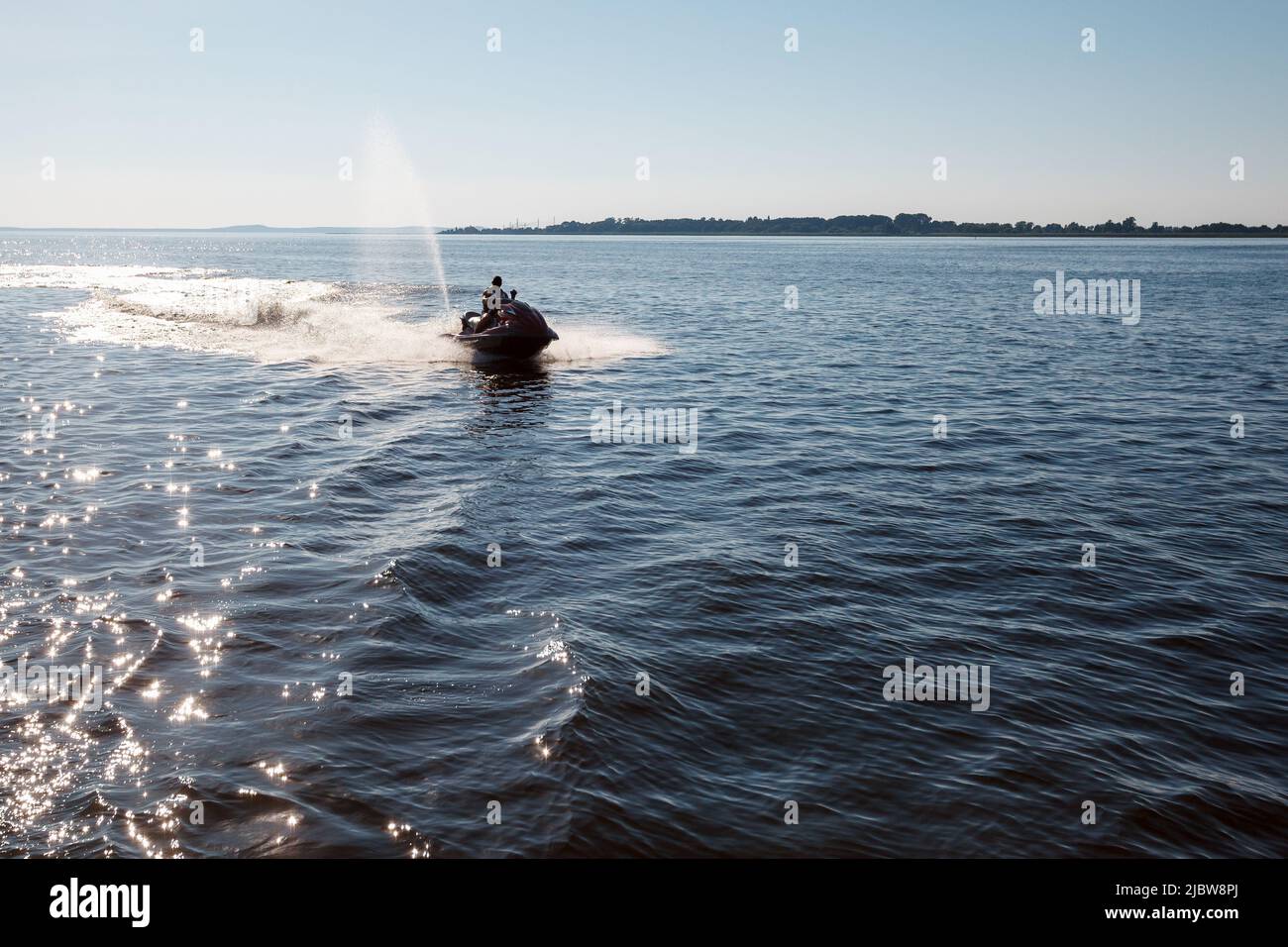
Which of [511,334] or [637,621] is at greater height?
[511,334]

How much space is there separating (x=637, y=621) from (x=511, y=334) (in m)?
18.8

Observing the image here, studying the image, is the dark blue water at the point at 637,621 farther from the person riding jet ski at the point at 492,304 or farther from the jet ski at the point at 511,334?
the person riding jet ski at the point at 492,304

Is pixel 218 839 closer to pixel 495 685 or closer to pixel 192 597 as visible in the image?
pixel 495 685

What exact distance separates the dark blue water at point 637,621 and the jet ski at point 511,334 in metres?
4.11

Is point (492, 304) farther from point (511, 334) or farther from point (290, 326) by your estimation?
point (290, 326)

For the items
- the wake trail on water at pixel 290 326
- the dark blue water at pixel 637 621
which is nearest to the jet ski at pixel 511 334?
the wake trail on water at pixel 290 326

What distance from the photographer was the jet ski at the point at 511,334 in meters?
27.5

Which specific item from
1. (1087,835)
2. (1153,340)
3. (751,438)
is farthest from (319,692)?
(1153,340)

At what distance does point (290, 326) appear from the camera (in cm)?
3872

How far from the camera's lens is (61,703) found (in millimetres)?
8023

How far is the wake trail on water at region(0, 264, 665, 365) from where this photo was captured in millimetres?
31750

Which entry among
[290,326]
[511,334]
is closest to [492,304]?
[511,334]

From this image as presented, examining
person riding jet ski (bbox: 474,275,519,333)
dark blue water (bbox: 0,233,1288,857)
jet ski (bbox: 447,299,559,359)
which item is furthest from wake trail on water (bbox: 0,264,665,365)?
dark blue water (bbox: 0,233,1288,857)
